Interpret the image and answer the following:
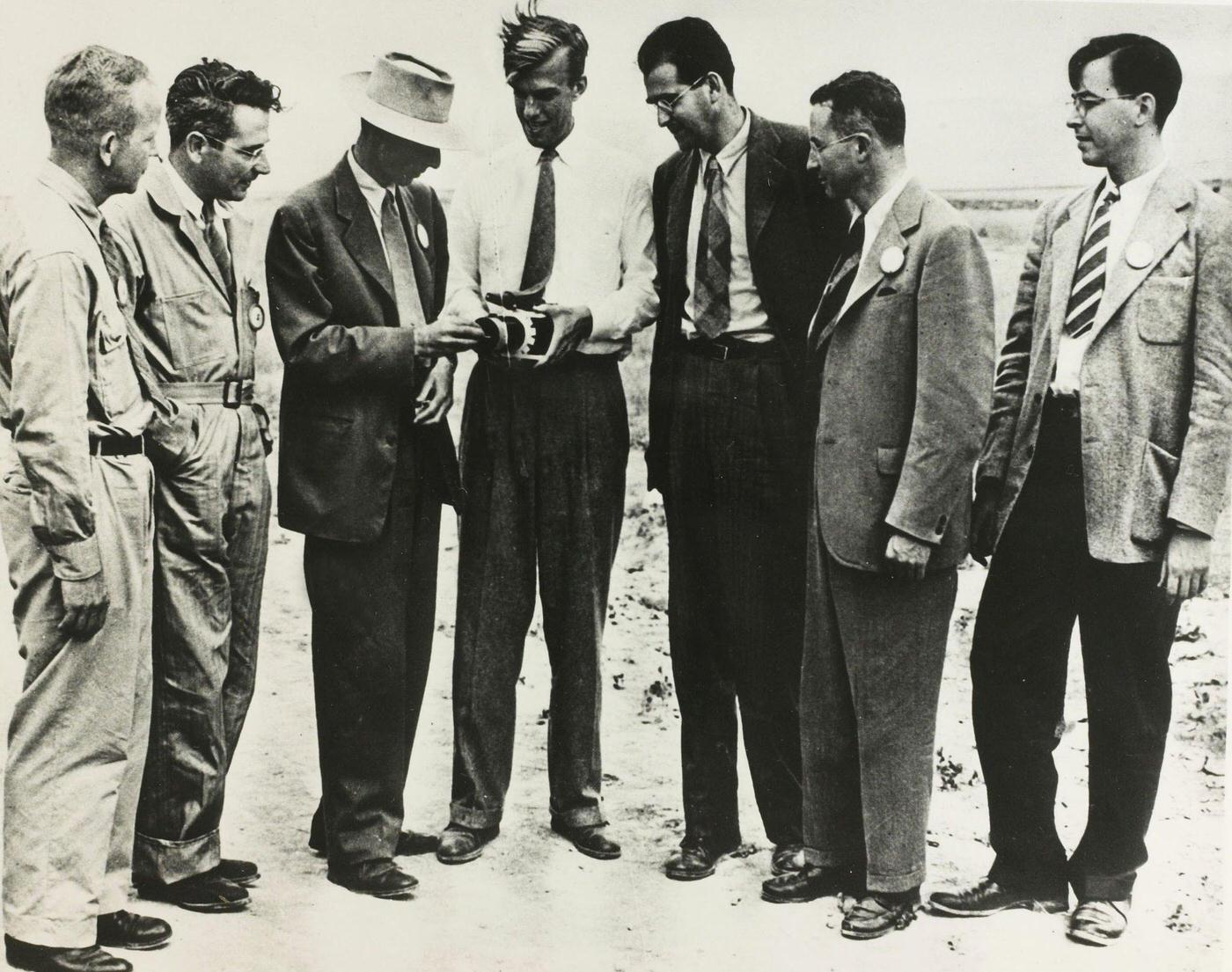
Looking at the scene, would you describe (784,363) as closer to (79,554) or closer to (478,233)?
(478,233)

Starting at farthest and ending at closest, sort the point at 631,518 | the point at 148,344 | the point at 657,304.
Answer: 1. the point at 631,518
2. the point at 657,304
3. the point at 148,344

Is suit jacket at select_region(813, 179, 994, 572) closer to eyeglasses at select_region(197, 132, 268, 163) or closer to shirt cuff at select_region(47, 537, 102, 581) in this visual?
eyeglasses at select_region(197, 132, 268, 163)

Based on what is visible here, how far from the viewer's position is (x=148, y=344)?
376 cm

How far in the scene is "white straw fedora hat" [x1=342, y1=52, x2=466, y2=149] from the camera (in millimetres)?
4008

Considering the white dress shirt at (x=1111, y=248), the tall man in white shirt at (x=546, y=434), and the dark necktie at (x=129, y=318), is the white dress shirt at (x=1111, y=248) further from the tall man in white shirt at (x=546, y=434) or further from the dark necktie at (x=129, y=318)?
the dark necktie at (x=129, y=318)

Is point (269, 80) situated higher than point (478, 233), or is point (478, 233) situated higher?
point (269, 80)

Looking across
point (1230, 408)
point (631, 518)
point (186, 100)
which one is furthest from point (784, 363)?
point (186, 100)

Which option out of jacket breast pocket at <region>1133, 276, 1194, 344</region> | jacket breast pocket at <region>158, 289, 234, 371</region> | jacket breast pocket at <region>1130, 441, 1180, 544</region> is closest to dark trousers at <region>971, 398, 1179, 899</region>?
jacket breast pocket at <region>1130, 441, 1180, 544</region>

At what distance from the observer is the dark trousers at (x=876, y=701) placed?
12.2 ft

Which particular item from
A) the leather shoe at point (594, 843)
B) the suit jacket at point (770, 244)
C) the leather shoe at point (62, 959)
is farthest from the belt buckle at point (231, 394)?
the leather shoe at point (594, 843)

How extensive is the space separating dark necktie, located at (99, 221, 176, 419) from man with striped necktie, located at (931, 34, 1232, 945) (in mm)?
2452

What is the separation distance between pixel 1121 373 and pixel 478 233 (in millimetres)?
2002

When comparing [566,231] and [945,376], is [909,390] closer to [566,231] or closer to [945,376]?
[945,376]

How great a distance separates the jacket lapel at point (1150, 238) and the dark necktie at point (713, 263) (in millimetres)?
1095
